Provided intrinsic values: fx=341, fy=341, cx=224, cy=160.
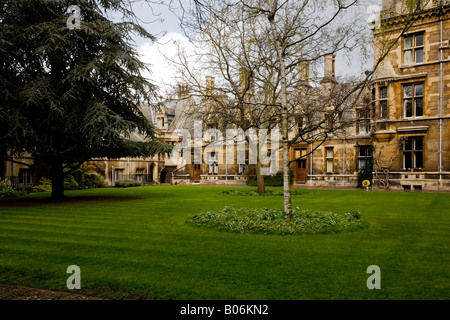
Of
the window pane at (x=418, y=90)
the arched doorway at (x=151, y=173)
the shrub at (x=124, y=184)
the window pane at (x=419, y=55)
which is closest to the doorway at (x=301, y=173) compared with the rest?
the window pane at (x=418, y=90)

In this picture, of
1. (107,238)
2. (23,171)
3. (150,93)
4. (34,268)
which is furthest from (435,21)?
(23,171)

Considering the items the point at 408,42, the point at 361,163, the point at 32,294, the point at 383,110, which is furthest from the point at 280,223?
the point at 361,163

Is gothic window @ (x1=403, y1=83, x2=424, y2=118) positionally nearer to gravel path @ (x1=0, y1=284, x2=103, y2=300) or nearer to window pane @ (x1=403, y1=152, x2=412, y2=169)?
window pane @ (x1=403, y1=152, x2=412, y2=169)

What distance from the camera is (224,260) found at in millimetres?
5980

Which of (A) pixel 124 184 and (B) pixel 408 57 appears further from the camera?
(A) pixel 124 184

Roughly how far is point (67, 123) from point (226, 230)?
10.7 metres

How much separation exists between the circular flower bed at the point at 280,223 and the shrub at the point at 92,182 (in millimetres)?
23066

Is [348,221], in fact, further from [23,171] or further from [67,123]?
[23,171]

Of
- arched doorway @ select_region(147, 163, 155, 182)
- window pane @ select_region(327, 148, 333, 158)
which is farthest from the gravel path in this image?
arched doorway @ select_region(147, 163, 155, 182)

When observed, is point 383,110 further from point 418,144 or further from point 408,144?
point 418,144

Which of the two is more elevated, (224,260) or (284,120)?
(284,120)

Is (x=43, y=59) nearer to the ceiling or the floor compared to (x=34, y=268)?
nearer to the ceiling

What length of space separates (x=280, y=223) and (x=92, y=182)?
86.6ft

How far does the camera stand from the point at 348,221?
9516 millimetres
